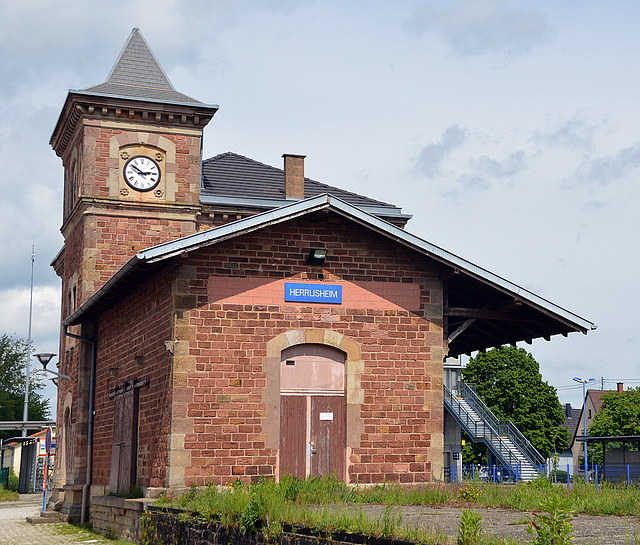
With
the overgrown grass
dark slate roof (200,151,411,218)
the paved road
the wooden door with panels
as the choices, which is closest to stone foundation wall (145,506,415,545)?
the overgrown grass

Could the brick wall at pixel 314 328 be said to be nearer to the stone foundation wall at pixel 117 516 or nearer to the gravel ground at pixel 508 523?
the stone foundation wall at pixel 117 516

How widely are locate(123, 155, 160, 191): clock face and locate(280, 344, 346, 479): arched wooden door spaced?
951 centimetres

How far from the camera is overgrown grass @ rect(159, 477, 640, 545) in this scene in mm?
8886

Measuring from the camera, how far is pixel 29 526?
21.1 m

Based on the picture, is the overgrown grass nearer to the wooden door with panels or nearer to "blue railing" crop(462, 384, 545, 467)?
the wooden door with panels

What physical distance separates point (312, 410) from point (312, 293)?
1945 mm

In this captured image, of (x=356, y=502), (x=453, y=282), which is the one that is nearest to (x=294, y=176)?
(x=453, y=282)

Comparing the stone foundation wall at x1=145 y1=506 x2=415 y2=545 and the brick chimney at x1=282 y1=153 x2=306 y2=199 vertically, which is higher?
the brick chimney at x1=282 y1=153 x2=306 y2=199

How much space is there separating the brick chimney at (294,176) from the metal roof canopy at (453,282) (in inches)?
337

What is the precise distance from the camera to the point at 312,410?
Answer: 1526cm

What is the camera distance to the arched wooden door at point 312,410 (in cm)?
1504

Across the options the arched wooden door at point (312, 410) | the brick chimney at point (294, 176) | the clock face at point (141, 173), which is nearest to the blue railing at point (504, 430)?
the brick chimney at point (294, 176)

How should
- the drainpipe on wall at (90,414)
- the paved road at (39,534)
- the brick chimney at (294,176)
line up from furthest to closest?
the brick chimney at (294,176), the drainpipe on wall at (90,414), the paved road at (39,534)

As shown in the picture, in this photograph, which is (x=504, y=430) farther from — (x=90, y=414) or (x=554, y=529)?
(x=554, y=529)
